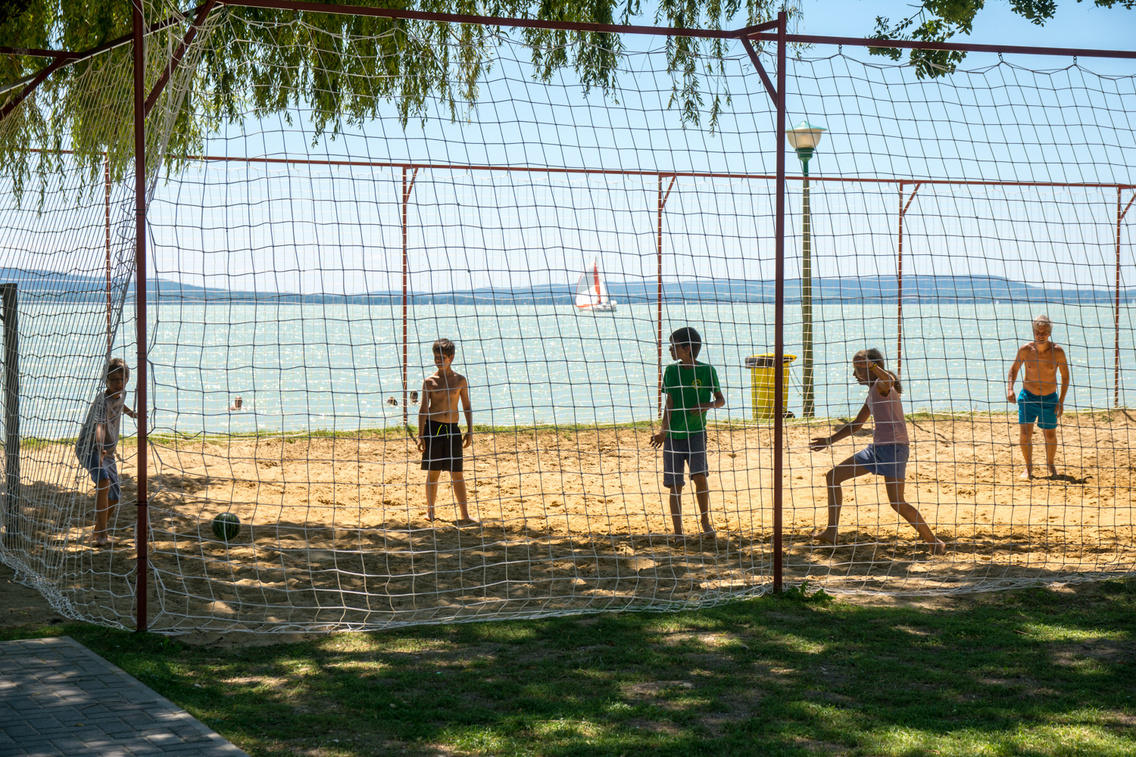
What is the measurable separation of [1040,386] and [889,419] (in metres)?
3.32

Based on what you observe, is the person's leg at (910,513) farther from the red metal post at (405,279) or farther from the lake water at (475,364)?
the red metal post at (405,279)

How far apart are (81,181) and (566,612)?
4.49 meters

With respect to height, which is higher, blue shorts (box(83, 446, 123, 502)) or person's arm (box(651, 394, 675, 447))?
person's arm (box(651, 394, 675, 447))

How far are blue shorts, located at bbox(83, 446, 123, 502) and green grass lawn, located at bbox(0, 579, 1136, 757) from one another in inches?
69.0

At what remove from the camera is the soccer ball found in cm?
668

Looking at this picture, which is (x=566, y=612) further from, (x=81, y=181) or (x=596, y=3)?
(x=596, y=3)

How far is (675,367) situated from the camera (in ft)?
23.1

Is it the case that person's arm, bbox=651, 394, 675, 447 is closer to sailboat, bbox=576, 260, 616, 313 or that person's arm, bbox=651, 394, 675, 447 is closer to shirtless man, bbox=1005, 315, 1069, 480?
sailboat, bbox=576, 260, 616, 313

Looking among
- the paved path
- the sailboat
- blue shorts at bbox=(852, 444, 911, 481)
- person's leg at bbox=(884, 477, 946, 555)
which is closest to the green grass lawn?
the paved path

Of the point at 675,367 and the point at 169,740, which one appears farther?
the point at 675,367

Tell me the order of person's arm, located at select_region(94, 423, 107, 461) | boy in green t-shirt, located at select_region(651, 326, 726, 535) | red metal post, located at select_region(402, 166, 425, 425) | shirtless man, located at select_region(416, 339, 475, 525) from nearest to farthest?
person's arm, located at select_region(94, 423, 107, 461), boy in green t-shirt, located at select_region(651, 326, 726, 535), shirtless man, located at select_region(416, 339, 475, 525), red metal post, located at select_region(402, 166, 425, 425)

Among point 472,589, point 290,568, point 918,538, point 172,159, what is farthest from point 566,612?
point 172,159

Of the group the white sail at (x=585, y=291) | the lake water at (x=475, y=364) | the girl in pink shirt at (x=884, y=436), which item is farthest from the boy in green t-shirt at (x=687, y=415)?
the white sail at (x=585, y=291)

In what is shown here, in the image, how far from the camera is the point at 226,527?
672 centimetres
